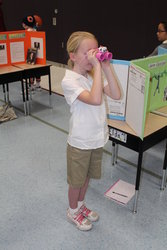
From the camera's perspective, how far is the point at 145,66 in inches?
78.0

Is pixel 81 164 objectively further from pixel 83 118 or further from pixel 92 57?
pixel 92 57

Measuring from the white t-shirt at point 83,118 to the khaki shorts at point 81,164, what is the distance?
0.06m

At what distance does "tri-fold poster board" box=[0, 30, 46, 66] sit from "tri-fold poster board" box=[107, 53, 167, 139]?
2.34m

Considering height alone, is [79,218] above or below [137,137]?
below

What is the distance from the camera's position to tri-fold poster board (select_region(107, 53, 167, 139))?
5.76ft

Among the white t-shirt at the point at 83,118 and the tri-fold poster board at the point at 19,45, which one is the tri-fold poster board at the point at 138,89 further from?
the tri-fold poster board at the point at 19,45

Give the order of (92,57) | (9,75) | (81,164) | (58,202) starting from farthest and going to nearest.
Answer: (9,75) → (58,202) → (81,164) → (92,57)

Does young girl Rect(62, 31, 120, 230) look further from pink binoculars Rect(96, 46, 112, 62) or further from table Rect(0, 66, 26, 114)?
table Rect(0, 66, 26, 114)

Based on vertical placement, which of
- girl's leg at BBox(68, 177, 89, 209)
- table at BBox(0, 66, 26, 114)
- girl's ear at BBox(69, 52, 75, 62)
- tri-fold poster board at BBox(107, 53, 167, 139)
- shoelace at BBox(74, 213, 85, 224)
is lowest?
shoelace at BBox(74, 213, 85, 224)

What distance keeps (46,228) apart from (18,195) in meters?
0.48

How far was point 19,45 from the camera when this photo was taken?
4137 mm

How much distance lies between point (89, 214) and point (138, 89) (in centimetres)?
100

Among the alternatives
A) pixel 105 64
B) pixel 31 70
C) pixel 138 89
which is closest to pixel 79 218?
pixel 138 89

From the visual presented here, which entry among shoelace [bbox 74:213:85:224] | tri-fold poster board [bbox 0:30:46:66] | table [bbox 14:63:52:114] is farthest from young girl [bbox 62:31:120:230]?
tri-fold poster board [bbox 0:30:46:66]
